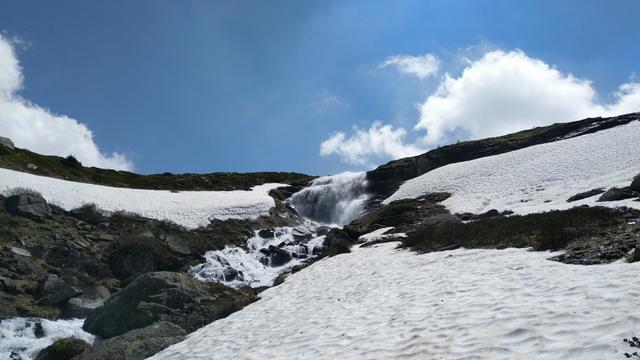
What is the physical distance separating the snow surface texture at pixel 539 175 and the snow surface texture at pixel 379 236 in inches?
272

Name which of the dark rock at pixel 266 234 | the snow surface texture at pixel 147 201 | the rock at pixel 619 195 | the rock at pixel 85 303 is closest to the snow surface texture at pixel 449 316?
the rock at pixel 85 303

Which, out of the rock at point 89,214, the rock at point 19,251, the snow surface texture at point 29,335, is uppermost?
the rock at point 89,214

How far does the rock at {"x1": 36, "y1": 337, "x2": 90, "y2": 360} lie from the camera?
1694 centimetres

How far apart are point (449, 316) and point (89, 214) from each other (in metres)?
31.2

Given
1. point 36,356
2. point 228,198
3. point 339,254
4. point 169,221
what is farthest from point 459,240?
point 228,198

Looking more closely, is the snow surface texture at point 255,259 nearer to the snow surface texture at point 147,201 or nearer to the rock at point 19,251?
the snow surface texture at point 147,201

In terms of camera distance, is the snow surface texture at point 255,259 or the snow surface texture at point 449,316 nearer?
the snow surface texture at point 449,316

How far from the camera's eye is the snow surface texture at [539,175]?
3556cm

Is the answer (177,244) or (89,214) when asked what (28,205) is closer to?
(89,214)

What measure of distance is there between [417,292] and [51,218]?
2733cm

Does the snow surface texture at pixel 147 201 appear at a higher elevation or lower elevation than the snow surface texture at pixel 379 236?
higher

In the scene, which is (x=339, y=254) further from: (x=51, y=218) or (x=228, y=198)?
(x=228, y=198)

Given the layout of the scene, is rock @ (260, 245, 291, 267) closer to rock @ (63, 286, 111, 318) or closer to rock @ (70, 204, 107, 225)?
→ rock @ (70, 204, 107, 225)

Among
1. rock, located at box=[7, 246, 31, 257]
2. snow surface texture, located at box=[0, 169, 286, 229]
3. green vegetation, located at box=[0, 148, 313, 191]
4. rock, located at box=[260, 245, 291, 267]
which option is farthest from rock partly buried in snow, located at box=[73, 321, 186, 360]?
green vegetation, located at box=[0, 148, 313, 191]
